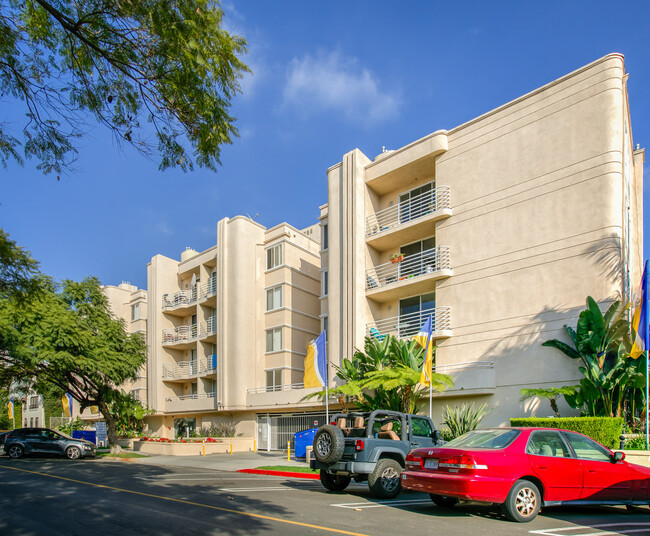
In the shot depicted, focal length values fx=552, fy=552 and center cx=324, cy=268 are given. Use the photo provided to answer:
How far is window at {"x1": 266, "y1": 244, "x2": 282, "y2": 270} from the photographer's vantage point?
33.8m

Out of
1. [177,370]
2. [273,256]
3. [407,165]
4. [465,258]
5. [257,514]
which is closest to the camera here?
[257,514]

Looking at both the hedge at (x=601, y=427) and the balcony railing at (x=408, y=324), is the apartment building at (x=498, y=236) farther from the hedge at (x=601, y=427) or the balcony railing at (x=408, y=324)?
the hedge at (x=601, y=427)

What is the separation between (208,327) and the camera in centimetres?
3712

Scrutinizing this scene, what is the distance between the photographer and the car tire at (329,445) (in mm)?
11297

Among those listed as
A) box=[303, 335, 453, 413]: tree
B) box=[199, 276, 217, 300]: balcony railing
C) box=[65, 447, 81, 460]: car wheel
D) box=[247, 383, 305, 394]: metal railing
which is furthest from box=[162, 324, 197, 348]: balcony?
box=[303, 335, 453, 413]: tree

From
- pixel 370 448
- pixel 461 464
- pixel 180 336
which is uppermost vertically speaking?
pixel 180 336

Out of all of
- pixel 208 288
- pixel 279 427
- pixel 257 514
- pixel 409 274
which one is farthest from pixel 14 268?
pixel 208 288

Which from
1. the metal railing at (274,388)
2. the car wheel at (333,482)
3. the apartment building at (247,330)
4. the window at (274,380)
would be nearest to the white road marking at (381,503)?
the car wheel at (333,482)

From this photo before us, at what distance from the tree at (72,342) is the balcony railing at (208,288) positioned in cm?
666

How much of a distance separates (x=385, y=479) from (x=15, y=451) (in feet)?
69.9

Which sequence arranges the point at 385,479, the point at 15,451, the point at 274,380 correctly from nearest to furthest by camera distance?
the point at 385,479 → the point at 15,451 → the point at 274,380

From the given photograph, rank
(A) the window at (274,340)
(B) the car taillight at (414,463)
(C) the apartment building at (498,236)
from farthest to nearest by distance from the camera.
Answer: (A) the window at (274,340), (C) the apartment building at (498,236), (B) the car taillight at (414,463)

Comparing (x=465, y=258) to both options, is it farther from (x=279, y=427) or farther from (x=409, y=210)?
(x=279, y=427)

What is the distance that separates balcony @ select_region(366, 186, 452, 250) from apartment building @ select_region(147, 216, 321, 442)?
337 inches
